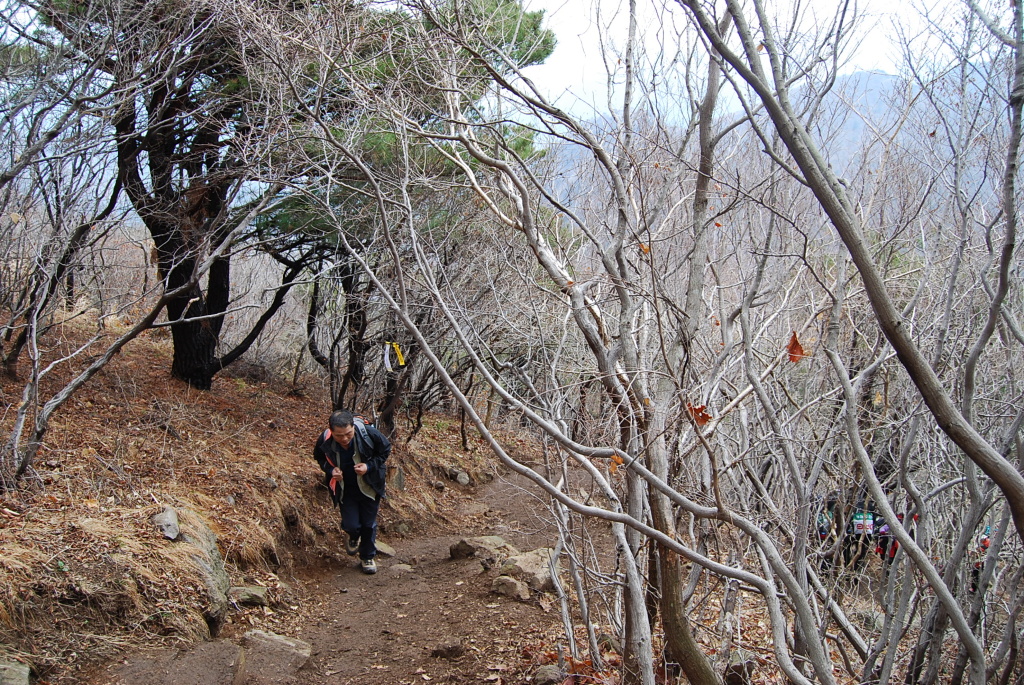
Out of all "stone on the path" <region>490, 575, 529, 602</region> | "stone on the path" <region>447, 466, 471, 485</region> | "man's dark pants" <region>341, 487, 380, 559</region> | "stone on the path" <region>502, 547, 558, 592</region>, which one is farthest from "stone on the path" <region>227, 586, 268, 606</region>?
"stone on the path" <region>447, 466, 471, 485</region>

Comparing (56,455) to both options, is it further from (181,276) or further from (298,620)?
(181,276)

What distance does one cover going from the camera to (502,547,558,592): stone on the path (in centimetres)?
672

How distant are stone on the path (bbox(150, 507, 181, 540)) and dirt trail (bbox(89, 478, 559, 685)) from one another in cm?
81

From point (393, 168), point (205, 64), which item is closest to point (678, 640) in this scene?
point (393, 168)

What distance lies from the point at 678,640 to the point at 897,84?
3.77 metres

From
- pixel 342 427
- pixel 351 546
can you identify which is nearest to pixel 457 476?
pixel 351 546

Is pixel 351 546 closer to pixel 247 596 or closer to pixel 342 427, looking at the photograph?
pixel 342 427

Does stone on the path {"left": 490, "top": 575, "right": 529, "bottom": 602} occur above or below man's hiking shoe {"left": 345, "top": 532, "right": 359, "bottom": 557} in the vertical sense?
above

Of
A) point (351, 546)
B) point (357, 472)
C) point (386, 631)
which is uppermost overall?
point (357, 472)

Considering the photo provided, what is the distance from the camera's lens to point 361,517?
7.27 m

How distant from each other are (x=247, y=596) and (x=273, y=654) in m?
1.07

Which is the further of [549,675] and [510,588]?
[510,588]

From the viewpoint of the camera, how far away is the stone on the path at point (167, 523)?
570cm

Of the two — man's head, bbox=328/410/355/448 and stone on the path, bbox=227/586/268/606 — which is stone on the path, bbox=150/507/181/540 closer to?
stone on the path, bbox=227/586/268/606
